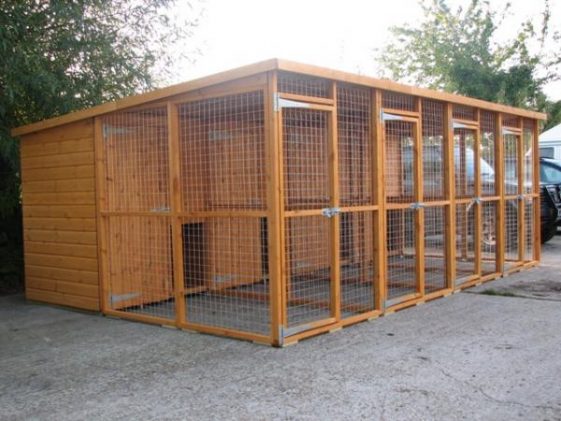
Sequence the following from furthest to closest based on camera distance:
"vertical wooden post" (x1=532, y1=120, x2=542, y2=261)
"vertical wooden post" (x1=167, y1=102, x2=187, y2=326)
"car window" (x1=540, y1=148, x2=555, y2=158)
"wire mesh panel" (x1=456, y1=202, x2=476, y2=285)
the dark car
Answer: "car window" (x1=540, y1=148, x2=555, y2=158), the dark car, "vertical wooden post" (x1=532, y1=120, x2=542, y2=261), "wire mesh panel" (x1=456, y1=202, x2=476, y2=285), "vertical wooden post" (x1=167, y1=102, x2=187, y2=326)

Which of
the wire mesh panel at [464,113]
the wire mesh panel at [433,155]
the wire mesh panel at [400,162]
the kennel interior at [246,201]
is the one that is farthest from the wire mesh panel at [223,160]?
the wire mesh panel at [464,113]

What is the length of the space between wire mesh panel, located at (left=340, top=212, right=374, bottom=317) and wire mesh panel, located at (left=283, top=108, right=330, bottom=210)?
665mm

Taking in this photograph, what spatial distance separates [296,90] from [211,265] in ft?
8.96

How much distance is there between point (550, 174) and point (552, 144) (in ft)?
29.1

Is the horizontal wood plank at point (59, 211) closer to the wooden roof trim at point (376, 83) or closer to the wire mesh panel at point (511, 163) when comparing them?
the wooden roof trim at point (376, 83)

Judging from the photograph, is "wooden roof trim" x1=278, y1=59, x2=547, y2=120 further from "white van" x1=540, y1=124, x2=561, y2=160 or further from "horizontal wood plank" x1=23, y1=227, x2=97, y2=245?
"white van" x1=540, y1=124, x2=561, y2=160

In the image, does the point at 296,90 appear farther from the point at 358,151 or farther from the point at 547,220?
the point at 547,220

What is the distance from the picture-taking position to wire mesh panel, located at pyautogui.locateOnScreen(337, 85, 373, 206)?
237 inches

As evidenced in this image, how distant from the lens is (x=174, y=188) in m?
5.66

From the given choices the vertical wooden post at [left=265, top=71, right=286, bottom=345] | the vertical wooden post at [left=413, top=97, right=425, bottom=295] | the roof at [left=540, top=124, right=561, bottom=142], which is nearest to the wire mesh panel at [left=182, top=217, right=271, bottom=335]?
the vertical wooden post at [left=265, top=71, right=286, bottom=345]

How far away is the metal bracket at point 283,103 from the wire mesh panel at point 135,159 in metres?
1.90

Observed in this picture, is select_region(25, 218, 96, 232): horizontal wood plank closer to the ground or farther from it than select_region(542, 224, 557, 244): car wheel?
farther from it

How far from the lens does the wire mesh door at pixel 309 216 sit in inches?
211

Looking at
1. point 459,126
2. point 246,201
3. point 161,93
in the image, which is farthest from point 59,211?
point 459,126
